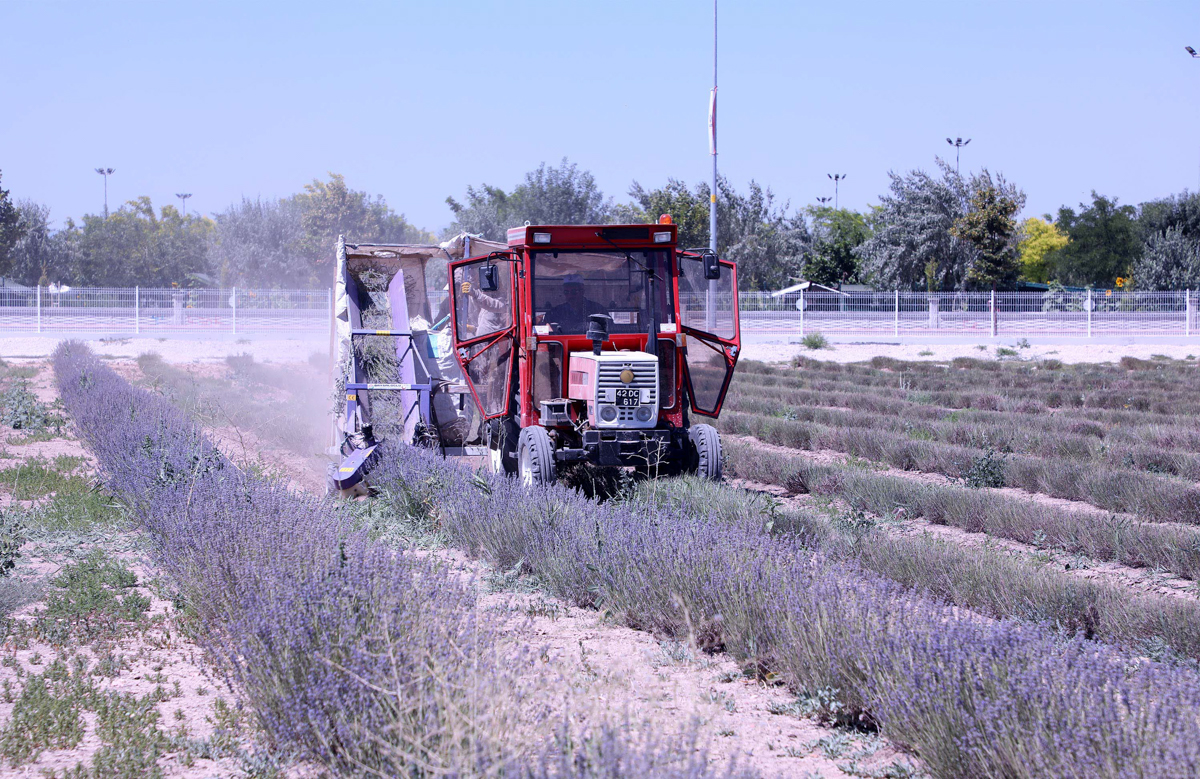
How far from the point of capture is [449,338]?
12.2 meters

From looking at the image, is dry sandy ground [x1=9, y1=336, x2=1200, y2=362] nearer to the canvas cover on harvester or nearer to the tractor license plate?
the canvas cover on harvester

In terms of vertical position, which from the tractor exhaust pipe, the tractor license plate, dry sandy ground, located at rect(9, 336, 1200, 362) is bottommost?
dry sandy ground, located at rect(9, 336, 1200, 362)

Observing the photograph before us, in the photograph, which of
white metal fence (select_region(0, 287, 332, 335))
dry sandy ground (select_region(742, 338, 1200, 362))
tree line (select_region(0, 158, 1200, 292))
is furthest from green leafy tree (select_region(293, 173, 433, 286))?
dry sandy ground (select_region(742, 338, 1200, 362))

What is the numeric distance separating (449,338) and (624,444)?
3810 millimetres

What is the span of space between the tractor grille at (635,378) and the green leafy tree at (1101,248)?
221 feet

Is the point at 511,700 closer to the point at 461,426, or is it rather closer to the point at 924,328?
the point at 461,426

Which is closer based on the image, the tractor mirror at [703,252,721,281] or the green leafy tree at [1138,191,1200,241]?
the tractor mirror at [703,252,721,281]

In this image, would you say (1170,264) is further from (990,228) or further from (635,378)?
(635,378)

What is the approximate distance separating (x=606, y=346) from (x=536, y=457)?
1.20 m

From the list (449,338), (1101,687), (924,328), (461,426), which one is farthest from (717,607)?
(924,328)

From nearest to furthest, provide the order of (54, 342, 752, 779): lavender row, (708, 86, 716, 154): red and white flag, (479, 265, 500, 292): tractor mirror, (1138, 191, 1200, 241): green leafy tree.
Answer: (54, 342, 752, 779): lavender row
(479, 265, 500, 292): tractor mirror
(708, 86, 716, 154): red and white flag
(1138, 191, 1200, 241): green leafy tree

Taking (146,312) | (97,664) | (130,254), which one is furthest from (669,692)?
(130,254)

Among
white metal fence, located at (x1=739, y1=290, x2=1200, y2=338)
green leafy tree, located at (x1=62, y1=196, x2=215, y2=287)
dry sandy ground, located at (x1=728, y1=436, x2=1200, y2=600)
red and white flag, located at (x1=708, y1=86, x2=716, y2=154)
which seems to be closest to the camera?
dry sandy ground, located at (x1=728, y1=436, x2=1200, y2=600)

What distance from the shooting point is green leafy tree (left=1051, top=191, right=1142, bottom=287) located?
6988 centimetres
